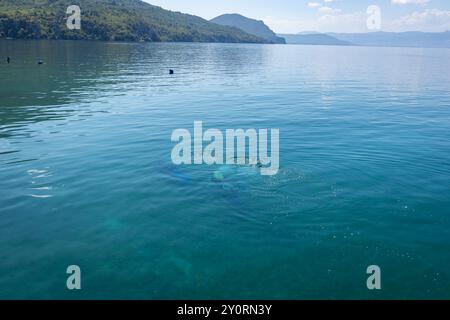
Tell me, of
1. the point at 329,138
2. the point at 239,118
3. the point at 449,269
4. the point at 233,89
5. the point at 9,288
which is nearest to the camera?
the point at 9,288

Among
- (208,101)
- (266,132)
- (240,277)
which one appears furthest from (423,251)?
(208,101)

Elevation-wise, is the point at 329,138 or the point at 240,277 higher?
the point at 329,138

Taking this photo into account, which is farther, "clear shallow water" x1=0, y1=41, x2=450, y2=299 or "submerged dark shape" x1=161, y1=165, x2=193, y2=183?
"submerged dark shape" x1=161, y1=165, x2=193, y2=183

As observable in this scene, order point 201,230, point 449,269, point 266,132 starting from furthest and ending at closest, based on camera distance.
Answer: point 266,132 → point 201,230 → point 449,269

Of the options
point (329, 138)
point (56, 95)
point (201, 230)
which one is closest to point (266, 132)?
point (329, 138)

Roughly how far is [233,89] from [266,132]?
33122 millimetres

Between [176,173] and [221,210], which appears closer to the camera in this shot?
[221,210]

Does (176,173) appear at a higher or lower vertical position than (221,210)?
higher

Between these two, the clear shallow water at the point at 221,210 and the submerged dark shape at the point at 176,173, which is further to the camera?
the submerged dark shape at the point at 176,173

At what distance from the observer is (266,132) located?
39.7 m

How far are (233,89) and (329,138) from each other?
36804mm
